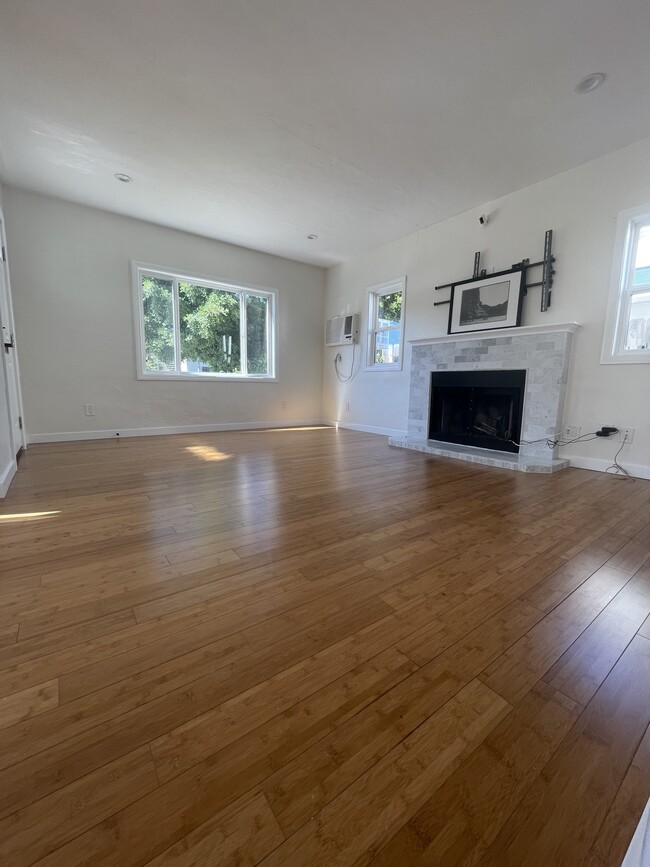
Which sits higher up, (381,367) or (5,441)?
(381,367)

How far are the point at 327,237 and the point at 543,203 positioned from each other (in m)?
2.55

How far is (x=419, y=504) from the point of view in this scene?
2191 mm

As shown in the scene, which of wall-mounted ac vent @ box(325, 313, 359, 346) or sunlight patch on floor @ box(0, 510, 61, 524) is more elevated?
wall-mounted ac vent @ box(325, 313, 359, 346)

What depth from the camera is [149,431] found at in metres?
4.75

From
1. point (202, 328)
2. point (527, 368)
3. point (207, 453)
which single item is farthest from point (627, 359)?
point (202, 328)

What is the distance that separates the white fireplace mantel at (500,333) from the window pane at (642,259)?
500mm

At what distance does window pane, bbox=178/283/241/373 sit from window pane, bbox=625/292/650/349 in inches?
184

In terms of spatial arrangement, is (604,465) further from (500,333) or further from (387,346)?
(387,346)

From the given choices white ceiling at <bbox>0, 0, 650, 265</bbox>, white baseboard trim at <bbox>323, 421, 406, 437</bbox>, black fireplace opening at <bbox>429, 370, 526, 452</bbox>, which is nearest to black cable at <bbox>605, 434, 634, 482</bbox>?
black fireplace opening at <bbox>429, 370, 526, 452</bbox>

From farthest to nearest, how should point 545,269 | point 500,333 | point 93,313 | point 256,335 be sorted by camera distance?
point 256,335
point 93,313
point 500,333
point 545,269

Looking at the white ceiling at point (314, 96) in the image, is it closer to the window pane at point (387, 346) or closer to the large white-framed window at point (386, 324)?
the large white-framed window at point (386, 324)

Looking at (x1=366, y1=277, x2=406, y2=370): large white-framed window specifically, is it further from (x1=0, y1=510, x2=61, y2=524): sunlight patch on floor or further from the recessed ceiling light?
(x1=0, y1=510, x2=61, y2=524): sunlight patch on floor

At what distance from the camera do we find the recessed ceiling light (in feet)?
7.10

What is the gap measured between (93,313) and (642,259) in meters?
5.61
